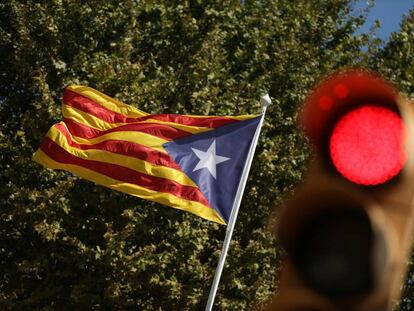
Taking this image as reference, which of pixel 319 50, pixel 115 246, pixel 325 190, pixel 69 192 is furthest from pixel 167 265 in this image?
pixel 325 190

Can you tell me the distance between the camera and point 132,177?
10047 millimetres

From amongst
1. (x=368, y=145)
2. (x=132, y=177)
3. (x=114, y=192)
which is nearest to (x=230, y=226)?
(x=132, y=177)

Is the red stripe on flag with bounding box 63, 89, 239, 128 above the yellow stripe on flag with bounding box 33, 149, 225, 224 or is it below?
above

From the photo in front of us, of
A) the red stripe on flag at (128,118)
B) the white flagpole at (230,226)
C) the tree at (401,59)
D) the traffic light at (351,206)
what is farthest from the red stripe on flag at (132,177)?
the traffic light at (351,206)

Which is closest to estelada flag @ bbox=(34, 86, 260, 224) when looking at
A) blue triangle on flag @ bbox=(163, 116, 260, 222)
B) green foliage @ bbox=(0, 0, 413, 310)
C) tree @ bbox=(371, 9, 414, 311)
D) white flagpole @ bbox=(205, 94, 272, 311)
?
blue triangle on flag @ bbox=(163, 116, 260, 222)

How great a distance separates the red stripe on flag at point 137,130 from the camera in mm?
10398

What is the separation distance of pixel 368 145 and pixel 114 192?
1150 cm

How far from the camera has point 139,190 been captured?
32.6 ft

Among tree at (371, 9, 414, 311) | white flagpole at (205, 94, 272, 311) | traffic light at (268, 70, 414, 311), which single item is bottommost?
traffic light at (268, 70, 414, 311)

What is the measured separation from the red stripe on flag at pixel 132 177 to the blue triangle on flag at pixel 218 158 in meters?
0.15

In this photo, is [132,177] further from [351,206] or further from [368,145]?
[351,206]

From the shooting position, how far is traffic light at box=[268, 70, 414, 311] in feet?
6.24

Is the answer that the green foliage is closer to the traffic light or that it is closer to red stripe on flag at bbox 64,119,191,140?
red stripe on flag at bbox 64,119,191,140

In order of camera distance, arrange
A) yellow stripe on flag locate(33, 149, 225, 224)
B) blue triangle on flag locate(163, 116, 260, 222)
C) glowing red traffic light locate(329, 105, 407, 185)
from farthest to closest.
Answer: blue triangle on flag locate(163, 116, 260, 222) < yellow stripe on flag locate(33, 149, 225, 224) < glowing red traffic light locate(329, 105, 407, 185)
